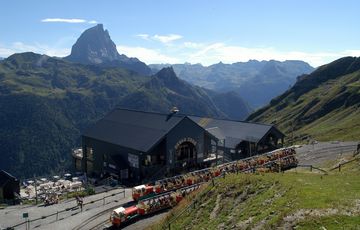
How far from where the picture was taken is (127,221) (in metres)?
38.2

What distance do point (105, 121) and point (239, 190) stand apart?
49.7 meters

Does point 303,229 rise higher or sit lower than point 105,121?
lower

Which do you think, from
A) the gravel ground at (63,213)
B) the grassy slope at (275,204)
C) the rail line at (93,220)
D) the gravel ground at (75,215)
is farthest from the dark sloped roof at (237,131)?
the grassy slope at (275,204)

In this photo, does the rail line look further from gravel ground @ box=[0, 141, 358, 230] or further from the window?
the window

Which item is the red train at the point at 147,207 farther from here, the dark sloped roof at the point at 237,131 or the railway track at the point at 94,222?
the dark sloped roof at the point at 237,131

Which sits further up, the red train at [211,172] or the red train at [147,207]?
the red train at [211,172]

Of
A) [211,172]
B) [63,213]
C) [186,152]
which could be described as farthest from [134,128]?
[63,213]

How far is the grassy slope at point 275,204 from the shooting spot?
2064 cm

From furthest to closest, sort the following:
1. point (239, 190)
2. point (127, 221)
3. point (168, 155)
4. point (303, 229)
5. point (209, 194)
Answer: point (168, 155), point (127, 221), point (209, 194), point (239, 190), point (303, 229)

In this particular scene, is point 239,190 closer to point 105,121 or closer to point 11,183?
point 11,183

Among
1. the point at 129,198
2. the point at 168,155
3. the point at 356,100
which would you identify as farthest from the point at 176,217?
the point at 356,100

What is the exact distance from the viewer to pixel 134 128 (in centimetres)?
Result: 6706

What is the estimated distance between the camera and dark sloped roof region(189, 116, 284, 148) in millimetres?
75562

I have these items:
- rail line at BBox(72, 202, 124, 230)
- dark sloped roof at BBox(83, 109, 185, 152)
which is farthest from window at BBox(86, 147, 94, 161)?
rail line at BBox(72, 202, 124, 230)
